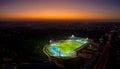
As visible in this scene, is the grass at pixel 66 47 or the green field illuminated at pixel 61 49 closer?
the green field illuminated at pixel 61 49

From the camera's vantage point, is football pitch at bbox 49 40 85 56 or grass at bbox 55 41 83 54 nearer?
football pitch at bbox 49 40 85 56

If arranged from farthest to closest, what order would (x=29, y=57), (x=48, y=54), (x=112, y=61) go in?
(x=48, y=54)
(x=29, y=57)
(x=112, y=61)

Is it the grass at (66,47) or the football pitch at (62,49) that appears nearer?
the football pitch at (62,49)

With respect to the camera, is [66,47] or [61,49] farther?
[66,47]

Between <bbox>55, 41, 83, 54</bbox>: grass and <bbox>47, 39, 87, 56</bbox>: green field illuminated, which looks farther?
<bbox>55, 41, 83, 54</bbox>: grass

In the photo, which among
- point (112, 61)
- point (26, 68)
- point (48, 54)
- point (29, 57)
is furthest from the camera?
point (48, 54)

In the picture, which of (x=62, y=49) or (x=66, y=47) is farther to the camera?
(x=66, y=47)

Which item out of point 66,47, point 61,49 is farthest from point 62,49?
point 66,47

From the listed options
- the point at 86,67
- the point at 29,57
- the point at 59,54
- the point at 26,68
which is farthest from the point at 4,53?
the point at 86,67

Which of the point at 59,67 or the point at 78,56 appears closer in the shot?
the point at 59,67

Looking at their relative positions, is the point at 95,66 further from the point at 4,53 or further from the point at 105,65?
the point at 4,53

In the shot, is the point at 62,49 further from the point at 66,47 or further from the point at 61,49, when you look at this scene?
the point at 66,47
